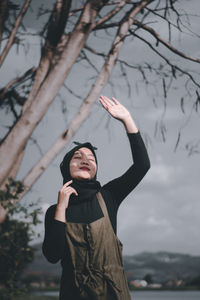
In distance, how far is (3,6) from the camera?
4.46 m

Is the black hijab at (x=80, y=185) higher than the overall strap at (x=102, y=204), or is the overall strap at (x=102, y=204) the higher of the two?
the black hijab at (x=80, y=185)

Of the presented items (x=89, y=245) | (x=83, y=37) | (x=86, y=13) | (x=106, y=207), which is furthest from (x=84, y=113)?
(x=89, y=245)

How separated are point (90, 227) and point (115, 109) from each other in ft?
2.59

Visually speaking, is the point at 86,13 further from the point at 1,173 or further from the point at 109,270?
the point at 109,270

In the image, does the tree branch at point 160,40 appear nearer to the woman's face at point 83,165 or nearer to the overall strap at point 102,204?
the woman's face at point 83,165

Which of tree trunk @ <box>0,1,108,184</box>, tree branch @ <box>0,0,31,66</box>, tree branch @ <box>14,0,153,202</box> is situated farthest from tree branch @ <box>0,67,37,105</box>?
tree branch @ <box>14,0,153,202</box>

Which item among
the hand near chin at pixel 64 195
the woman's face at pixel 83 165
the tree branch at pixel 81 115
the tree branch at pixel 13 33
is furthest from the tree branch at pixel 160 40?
the hand near chin at pixel 64 195

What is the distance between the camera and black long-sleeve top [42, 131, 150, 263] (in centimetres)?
220

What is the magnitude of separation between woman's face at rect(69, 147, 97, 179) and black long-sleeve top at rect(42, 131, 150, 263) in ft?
0.48

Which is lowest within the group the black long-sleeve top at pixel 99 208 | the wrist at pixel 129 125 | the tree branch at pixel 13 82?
the black long-sleeve top at pixel 99 208

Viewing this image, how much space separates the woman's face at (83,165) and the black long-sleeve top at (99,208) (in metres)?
0.15

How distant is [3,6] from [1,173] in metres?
2.11

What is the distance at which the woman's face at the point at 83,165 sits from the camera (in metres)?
2.52

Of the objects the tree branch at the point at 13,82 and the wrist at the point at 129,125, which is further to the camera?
the tree branch at the point at 13,82
